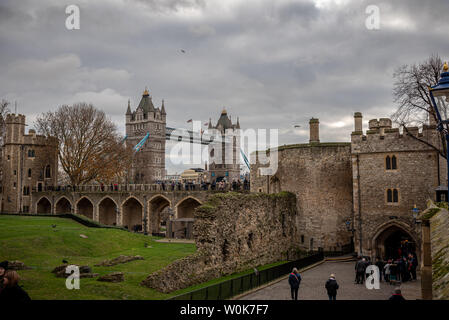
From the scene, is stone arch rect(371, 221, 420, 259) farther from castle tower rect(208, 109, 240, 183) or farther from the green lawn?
castle tower rect(208, 109, 240, 183)

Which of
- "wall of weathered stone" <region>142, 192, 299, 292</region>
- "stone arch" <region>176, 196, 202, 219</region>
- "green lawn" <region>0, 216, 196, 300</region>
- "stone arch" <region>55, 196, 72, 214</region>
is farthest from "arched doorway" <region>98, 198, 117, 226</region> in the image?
"wall of weathered stone" <region>142, 192, 299, 292</region>

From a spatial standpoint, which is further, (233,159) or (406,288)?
(233,159)

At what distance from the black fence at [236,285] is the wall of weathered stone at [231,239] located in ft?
7.33

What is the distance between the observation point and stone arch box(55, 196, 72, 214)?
181ft

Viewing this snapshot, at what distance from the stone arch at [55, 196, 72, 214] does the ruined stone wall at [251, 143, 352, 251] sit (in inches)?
1381

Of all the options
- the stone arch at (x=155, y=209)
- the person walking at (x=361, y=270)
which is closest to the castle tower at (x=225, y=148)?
the stone arch at (x=155, y=209)

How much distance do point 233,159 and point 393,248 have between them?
107 metres

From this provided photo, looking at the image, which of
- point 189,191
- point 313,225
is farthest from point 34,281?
point 189,191

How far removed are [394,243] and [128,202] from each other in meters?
32.7

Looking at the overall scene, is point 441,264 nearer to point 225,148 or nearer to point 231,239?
point 231,239

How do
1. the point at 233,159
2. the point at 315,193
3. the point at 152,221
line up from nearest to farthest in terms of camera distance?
the point at 315,193 → the point at 152,221 → the point at 233,159

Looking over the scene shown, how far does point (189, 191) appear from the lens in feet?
141

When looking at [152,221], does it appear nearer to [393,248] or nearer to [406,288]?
[393,248]

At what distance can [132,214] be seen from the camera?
172 ft
